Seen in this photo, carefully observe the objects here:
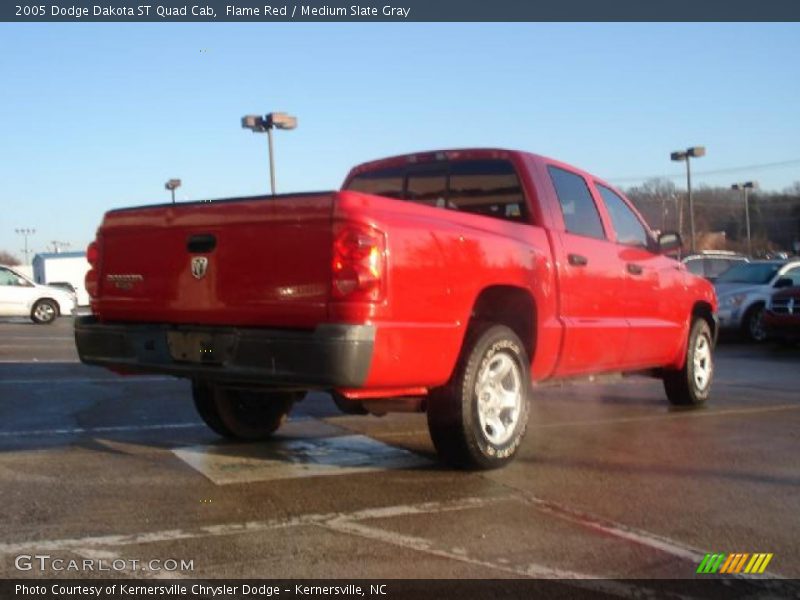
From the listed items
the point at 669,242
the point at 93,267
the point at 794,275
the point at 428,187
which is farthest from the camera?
the point at 794,275

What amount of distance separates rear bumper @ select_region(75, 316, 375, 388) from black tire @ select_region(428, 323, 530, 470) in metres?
0.86

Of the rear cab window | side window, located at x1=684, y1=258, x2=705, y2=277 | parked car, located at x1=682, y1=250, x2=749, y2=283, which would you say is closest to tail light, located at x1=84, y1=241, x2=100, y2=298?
the rear cab window

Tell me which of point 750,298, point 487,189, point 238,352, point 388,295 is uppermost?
point 487,189

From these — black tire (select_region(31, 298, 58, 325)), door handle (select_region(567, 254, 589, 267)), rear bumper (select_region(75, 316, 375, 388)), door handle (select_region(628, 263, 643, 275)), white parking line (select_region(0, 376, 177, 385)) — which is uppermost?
door handle (select_region(567, 254, 589, 267))

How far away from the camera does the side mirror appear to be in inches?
288

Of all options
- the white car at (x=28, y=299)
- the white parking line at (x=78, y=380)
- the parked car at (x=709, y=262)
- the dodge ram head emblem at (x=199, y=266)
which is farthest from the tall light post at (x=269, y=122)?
the dodge ram head emblem at (x=199, y=266)

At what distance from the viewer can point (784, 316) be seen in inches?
555

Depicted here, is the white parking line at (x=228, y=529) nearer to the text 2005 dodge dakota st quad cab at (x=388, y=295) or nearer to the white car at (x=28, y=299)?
the text 2005 dodge dakota st quad cab at (x=388, y=295)

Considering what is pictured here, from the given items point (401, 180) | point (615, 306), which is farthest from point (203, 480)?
point (615, 306)

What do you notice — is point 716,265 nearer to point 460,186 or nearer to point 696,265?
point 696,265

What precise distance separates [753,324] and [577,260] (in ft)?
36.9

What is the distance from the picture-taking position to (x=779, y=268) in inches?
661

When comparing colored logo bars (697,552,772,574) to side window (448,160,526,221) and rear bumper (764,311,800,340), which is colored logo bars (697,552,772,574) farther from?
rear bumper (764,311,800,340)

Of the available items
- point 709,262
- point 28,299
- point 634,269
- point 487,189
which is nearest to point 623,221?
point 634,269
